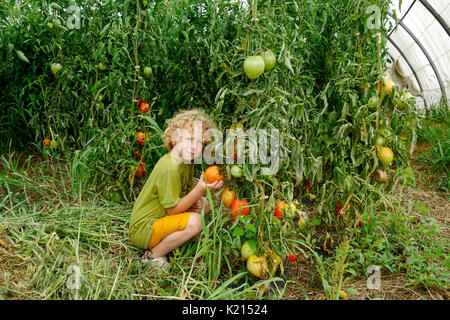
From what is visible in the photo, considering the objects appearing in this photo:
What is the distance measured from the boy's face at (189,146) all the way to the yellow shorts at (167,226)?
0.95 ft

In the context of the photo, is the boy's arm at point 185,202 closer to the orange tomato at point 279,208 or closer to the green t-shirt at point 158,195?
the green t-shirt at point 158,195

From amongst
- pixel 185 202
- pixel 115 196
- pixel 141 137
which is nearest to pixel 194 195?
pixel 185 202

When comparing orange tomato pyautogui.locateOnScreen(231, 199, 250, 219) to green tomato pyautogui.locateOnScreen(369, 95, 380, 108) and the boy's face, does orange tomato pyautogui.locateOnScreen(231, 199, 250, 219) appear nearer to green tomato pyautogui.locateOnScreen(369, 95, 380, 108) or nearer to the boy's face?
the boy's face

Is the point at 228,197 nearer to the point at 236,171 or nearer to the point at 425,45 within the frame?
the point at 236,171

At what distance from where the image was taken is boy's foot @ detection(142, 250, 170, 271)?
5.82 feet

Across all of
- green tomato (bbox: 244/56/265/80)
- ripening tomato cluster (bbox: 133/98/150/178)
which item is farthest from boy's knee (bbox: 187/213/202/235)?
green tomato (bbox: 244/56/265/80)

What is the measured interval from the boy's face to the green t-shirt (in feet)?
0.17

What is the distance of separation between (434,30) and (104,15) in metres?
3.76

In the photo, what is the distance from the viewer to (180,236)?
5.87ft

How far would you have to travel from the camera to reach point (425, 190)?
114 inches

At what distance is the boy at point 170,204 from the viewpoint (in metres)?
1.78

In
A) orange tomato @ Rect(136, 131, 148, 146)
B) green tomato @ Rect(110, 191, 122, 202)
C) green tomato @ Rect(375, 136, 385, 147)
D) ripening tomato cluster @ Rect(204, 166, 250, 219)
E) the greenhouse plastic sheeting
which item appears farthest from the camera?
the greenhouse plastic sheeting

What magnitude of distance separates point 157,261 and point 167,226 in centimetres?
18

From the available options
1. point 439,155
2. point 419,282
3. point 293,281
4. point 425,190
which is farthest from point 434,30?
point 293,281
